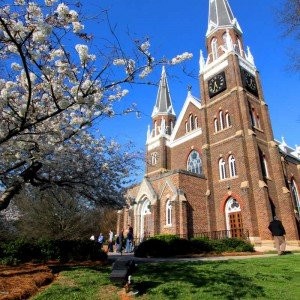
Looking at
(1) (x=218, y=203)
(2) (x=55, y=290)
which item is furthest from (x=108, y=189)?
(1) (x=218, y=203)

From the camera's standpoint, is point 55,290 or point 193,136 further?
point 193,136

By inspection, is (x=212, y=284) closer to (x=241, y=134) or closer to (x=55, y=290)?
(x=55, y=290)

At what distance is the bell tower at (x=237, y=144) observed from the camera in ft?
77.5

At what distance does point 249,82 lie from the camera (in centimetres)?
2972

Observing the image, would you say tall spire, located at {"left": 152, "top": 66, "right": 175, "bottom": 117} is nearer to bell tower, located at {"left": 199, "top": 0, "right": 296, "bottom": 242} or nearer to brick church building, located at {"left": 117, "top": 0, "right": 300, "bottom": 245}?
brick church building, located at {"left": 117, "top": 0, "right": 300, "bottom": 245}

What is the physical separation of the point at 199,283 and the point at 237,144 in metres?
19.7

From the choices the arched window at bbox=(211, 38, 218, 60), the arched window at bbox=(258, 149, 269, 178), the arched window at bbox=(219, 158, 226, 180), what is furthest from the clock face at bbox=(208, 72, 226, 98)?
the arched window at bbox=(258, 149, 269, 178)

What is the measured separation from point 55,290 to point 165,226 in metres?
18.3

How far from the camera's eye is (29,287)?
7.13 metres

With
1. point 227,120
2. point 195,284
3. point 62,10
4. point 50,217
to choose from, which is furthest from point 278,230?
point 227,120

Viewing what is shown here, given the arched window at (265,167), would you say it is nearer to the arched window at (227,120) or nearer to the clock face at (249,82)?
the arched window at (227,120)

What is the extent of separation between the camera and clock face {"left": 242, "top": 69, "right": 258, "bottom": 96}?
95.3ft

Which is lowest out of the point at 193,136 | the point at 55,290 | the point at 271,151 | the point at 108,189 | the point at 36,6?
the point at 55,290

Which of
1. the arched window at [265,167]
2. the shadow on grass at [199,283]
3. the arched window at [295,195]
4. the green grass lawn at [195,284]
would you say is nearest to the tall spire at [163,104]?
the arched window at [265,167]
